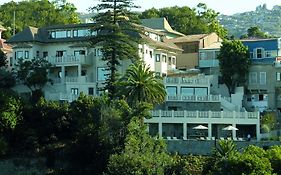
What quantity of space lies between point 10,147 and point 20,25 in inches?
1573

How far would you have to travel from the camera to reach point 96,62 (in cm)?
6016

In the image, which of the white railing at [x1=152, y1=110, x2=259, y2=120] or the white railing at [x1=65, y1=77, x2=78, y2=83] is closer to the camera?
the white railing at [x1=152, y1=110, x2=259, y2=120]

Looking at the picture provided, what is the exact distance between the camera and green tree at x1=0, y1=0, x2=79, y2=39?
89750 millimetres

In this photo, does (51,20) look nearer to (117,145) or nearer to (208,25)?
(208,25)

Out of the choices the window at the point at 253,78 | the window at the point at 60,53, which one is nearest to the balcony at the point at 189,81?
the window at the point at 253,78

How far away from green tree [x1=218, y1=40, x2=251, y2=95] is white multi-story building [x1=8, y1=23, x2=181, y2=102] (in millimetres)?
5621

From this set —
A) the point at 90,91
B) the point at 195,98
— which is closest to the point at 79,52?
the point at 90,91

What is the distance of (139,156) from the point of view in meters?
43.9

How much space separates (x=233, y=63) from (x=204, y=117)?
832cm

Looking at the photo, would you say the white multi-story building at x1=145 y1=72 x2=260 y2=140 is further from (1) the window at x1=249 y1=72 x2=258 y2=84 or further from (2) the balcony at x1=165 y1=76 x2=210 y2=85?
(1) the window at x1=249 y1=72 x2=258 y2=84

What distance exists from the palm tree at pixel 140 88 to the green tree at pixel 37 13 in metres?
38.1

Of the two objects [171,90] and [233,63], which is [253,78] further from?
[171,90]

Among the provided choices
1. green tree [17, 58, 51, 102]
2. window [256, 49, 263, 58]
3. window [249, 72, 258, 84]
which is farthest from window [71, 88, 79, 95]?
window [256, 49, 263, 58]

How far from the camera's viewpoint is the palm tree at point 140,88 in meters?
50.1
